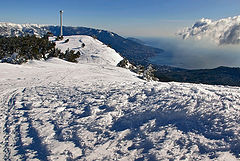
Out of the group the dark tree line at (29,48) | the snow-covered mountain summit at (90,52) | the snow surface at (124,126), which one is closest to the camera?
the snow surface at (124,126)

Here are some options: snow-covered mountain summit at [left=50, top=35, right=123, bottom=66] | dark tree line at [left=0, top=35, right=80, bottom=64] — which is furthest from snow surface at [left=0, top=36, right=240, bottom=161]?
snow-covered mountain summit at [left=50, top=35, right=123, bottom=66]

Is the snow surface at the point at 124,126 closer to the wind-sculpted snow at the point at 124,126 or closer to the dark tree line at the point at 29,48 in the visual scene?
the wind-sculpted snow at the point at 124,126

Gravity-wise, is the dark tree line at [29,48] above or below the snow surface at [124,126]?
above

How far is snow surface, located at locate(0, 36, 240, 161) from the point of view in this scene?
5242 mm

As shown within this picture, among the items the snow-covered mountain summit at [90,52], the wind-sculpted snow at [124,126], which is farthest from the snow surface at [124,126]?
the snow-covered mountain summit at [90,52]

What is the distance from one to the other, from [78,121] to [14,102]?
498 centimetres

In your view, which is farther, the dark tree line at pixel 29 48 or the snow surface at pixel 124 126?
the dark tree line at pixel 29 48

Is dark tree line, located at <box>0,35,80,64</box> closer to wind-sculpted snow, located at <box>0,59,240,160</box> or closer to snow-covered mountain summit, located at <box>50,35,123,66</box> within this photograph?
snow-covered mountain summit, located at <box>50,35,123,66</box>

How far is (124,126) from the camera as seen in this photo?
673cm

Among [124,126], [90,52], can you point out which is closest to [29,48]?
[90,52]

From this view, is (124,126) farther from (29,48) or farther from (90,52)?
(90,52)

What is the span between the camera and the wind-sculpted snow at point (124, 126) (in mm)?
5242

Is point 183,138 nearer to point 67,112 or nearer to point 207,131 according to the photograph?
point 207,131

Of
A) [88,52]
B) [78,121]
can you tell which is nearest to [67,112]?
[78,121]
